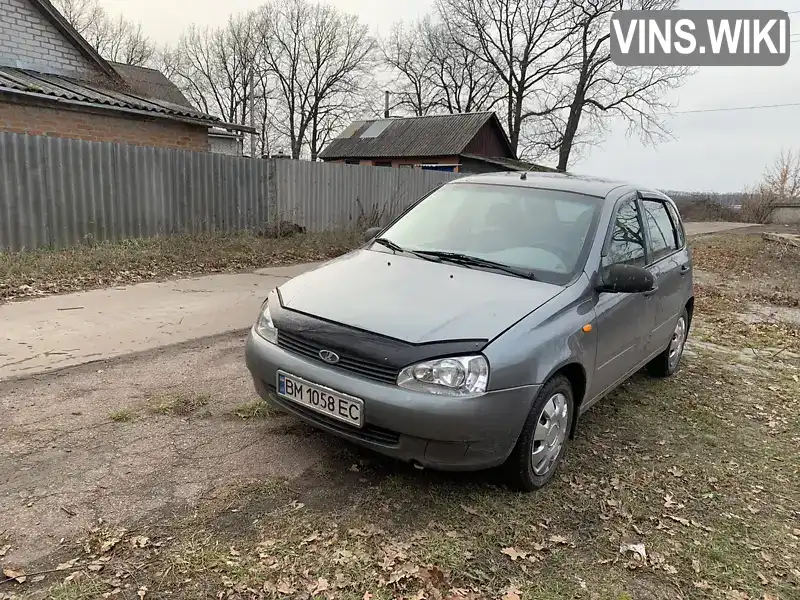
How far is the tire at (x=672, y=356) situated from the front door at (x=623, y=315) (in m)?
0.93

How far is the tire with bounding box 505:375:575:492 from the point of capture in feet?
9.43

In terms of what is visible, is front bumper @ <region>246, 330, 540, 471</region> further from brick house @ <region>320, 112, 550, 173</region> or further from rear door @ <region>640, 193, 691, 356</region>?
brick house @ <region>320, 112, 550, 173</region>

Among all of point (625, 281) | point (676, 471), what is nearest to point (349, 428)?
point (625, 281)

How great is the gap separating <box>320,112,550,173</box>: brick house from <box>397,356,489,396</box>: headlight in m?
28.4

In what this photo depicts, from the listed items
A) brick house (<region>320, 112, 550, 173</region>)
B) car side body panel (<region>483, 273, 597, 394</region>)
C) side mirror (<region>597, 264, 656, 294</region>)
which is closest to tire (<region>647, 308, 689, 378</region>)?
side mirror (<region>597, 264, 656, 294</region>)

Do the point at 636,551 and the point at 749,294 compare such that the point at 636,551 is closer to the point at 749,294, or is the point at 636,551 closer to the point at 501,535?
the point at 501,535

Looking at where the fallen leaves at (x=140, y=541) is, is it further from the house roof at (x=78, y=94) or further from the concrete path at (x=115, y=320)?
A: the house roof at (x=78, y=94)

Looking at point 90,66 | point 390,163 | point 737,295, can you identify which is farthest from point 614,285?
point 390,163

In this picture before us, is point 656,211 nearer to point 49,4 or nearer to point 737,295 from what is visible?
point 737,295

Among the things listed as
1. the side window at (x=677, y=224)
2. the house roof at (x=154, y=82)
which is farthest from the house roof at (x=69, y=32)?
the side window at (x=677, y=224)

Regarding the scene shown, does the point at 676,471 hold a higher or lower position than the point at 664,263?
lower

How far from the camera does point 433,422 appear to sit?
2.62 meters

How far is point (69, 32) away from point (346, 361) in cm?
1470

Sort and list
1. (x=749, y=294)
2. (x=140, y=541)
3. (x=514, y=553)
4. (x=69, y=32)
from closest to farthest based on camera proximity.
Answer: (x=140, y=541)
(x=514, y=553)
(x=749, y=294)
(x=69, y=32)
